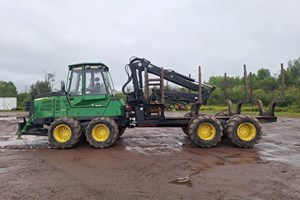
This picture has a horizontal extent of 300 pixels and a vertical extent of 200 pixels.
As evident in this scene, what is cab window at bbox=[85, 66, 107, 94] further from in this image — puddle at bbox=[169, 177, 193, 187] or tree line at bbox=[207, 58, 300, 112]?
tree line at bbox=[207, 58, 300, 112]

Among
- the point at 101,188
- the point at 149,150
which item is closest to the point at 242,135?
the point at 149,150

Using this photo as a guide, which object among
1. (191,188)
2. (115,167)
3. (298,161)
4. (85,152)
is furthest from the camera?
(85,152)

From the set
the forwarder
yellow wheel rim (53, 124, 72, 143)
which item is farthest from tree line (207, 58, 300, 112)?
yellow wheel rim (53, 124, 72, 143)

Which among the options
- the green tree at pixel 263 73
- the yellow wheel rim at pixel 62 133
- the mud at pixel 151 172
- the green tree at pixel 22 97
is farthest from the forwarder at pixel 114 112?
the green tree at pixel 263 73

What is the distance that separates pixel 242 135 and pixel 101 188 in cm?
633

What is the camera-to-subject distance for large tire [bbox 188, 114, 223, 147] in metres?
10.3

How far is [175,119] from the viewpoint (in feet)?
36.8

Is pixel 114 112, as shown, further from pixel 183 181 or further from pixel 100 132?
pixel 183 181

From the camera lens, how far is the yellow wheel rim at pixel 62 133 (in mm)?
10547

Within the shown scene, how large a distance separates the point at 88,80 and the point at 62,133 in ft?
7.03

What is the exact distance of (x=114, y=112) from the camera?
11.1 metres

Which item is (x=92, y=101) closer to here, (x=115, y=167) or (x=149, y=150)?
(x=149, y=150)

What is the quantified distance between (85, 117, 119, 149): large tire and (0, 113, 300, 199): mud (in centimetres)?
30

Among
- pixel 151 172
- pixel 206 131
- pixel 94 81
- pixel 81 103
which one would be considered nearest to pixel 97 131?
pixel 81 103
